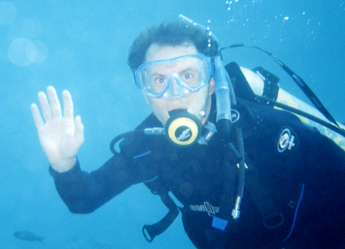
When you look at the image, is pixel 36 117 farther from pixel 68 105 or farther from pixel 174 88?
pixel 174 88

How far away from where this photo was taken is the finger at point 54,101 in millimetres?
1963

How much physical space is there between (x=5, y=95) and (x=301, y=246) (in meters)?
23.8

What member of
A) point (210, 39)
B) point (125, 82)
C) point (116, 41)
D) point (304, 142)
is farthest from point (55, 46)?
point (304, 142)

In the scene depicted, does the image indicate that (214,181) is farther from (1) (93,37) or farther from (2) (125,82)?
(2) (125,82)

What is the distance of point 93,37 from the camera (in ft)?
57.0

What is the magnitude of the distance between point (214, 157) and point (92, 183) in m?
1.43

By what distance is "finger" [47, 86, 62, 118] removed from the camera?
1963 mm

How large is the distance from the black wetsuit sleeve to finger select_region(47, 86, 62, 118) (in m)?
0.58

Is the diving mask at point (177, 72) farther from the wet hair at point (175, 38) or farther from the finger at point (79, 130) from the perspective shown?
the finger at point (79, 130)

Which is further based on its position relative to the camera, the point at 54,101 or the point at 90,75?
the point at 90,75

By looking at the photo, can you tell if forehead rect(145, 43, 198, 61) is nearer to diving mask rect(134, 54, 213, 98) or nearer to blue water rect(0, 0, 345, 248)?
diving mask rect(134, 54, 213, 98)

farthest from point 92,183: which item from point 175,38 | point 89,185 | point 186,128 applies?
point 175,38

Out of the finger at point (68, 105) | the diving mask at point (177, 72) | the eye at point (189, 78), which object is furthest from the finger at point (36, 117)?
the eye at point (189, 78)

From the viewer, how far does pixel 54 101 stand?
6.56 feet
